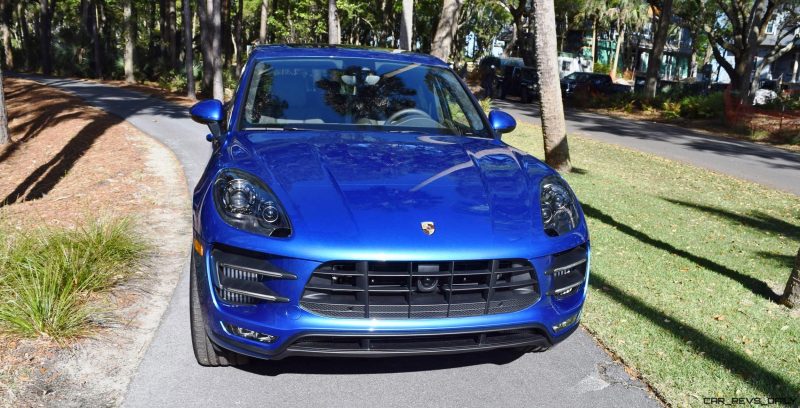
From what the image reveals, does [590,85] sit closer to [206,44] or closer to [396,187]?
[206,44]

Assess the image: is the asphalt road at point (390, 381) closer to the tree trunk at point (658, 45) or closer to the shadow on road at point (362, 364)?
the shadow on road at point (362, 364)

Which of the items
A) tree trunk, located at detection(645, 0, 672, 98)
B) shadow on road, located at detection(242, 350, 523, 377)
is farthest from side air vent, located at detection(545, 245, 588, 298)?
tree trunk, located at detection(645, 0, 672, 98)

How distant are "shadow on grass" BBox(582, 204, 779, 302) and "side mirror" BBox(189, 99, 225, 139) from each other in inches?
174

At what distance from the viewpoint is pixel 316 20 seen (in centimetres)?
4400

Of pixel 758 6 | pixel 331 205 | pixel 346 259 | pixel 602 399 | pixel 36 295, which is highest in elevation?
pixel 758 6

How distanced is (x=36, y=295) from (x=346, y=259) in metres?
2.15

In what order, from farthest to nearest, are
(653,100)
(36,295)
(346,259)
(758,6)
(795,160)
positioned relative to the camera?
(653,100) < (758,6) < (795,160) < (36,295) < (346,259)

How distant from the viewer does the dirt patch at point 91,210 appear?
3.32 m

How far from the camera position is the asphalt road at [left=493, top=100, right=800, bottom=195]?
13.6 meters

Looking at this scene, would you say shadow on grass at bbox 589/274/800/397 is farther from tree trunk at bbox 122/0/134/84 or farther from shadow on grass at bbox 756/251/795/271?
tree trunk at bbox 122/0/134/84

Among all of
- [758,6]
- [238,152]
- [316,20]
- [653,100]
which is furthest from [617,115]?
[238,152]

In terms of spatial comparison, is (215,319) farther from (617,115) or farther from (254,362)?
(617,115)

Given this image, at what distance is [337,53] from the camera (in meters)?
4.87

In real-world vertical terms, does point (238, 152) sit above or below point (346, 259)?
above
